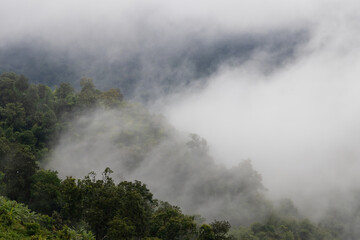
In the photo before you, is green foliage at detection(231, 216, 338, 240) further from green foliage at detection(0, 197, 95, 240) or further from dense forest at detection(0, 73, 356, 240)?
green foliage at detection(0, 197, 95, 240)

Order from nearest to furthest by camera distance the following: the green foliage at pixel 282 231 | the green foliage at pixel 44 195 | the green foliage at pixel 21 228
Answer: the green foliage at pixel 21 228 → the green foliage at pixel 44 195 → the green foliage at pixel 282 231

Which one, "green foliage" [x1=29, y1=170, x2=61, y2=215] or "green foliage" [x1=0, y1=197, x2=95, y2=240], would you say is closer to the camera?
"green foliage" [x1=0, y1=197, x2=95, y2=240]

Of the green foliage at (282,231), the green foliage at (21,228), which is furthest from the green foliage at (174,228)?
the green foliage at (282,231)

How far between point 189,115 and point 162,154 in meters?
63.0

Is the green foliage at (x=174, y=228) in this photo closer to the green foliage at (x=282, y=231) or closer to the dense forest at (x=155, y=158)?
the dense forest at (x=155, y=158)

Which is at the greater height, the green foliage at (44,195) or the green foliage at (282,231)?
the green foliage at (282,231)

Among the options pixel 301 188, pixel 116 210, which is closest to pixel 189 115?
pixel 301 188

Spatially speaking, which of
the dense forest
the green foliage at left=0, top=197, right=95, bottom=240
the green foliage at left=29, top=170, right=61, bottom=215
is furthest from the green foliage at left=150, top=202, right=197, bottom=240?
the dense forest

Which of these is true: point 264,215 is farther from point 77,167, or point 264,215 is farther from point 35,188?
point 35,188

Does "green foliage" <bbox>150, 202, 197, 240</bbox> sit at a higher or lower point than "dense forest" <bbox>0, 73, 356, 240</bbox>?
lower

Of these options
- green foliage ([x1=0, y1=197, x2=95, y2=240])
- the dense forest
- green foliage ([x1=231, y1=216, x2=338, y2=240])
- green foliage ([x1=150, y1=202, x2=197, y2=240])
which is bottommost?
green foliage ([x1=0, y1=197, x2=95, y2=240])

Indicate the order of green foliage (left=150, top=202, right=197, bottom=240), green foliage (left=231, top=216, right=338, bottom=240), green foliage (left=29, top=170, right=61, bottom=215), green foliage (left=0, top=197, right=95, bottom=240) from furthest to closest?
green foliage (left=231, top=216, right=338, bottom=240), green foliage (left=29, top=170, right=61, bottom=215), green foliage (left=150, top=202, right=197, bottom=240), green foliage (left=0, top=197, right=95, bottom=240)

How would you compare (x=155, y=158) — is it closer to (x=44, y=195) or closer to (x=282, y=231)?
(x=282, y=231)

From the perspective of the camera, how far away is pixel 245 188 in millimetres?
66438
